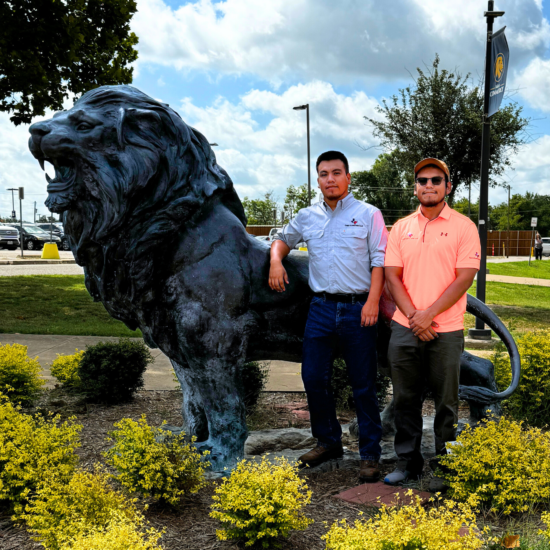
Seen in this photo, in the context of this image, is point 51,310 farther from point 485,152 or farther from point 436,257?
point 436,257

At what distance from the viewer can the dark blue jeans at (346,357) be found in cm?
338

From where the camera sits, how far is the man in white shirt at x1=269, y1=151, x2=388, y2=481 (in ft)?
11.1

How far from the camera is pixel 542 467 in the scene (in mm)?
3057

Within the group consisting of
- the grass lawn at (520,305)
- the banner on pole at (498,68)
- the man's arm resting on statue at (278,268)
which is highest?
the banner on pole at (498,68)

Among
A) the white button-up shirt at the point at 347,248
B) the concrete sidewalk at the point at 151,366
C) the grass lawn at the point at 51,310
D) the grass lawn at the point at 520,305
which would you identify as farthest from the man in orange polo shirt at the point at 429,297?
the grass lawn at the point at 51,310

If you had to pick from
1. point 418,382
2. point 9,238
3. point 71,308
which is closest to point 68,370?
point 418,382

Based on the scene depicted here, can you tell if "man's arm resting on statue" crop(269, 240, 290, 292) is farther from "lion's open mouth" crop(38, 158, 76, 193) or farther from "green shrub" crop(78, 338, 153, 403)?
"green shrub" crop(78, 338, 153, 403)

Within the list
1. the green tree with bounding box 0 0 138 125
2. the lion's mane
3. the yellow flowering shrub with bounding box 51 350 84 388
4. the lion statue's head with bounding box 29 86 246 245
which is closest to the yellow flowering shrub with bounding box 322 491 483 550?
the lion's mane

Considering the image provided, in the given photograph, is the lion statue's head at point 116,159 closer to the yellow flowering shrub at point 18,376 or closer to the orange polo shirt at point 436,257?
the orange polo shirt at point 436,257

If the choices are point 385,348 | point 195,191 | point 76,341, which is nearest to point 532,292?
point 76,341

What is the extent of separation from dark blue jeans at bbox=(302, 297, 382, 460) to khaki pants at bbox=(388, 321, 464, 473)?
0.44 feet

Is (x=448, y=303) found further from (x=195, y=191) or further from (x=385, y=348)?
(x=195, y=191)

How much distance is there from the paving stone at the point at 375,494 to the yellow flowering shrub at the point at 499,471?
0.80ft

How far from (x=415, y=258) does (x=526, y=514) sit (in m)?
1.49
